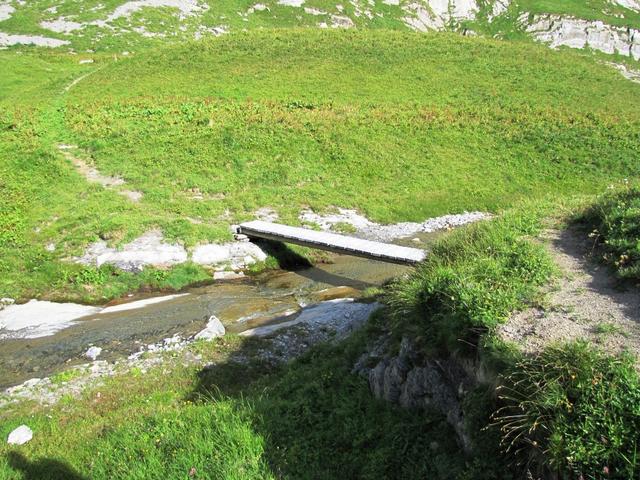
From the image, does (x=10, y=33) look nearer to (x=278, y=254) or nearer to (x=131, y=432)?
(x=278, y=254)

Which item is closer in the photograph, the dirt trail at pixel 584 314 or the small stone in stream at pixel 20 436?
the dirt trail at pixel 584 314

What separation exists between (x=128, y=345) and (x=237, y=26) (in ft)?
254

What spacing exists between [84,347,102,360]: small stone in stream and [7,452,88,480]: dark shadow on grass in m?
5.44

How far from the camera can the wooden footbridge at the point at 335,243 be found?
19.7 meters

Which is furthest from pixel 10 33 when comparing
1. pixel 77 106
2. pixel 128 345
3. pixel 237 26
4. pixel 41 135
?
pixel 128 345

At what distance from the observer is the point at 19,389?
13.6m

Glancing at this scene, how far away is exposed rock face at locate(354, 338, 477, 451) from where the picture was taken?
785 centimetres

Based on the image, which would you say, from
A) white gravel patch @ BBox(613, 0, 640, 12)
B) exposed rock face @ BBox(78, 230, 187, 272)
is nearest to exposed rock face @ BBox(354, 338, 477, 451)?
exposed rock face @ BBox(78, 230, 187, 272)

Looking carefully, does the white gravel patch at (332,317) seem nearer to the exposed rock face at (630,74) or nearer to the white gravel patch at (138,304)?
the white gravel patch at (138,304)

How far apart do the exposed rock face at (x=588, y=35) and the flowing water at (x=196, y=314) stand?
10615 centimetres

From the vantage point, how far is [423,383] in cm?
871

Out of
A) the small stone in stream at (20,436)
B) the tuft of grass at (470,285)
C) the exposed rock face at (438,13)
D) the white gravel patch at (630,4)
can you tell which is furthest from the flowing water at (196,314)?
the white gravel patch at (630,4)

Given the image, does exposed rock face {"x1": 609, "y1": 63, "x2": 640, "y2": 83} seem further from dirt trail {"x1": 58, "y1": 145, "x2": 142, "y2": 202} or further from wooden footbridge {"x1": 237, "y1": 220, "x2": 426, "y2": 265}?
dirt trail {"x1": 58, "y1": 145, "x2": 142, "y2": 202}

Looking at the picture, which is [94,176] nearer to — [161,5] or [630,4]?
[161,5]
